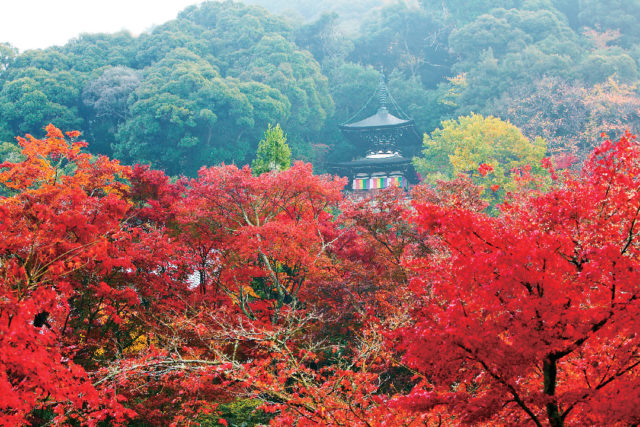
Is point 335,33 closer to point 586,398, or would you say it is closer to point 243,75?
point 243,75

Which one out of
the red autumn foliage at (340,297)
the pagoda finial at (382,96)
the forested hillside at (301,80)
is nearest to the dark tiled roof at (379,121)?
the pagoda finial at (382,96)

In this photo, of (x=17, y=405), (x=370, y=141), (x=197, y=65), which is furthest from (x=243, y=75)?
(x=17, y=405)

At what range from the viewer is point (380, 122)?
34031 mm

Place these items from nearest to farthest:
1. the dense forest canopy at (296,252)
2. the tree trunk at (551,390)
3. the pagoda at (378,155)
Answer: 1. the dense forest canopy at (296,252)
2. the tree trunk at (551,390)
3. the pagoda at (378,155)

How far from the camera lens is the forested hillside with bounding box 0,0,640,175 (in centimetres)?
2920

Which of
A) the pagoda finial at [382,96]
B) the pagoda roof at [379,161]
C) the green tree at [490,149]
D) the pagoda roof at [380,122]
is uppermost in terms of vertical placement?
the pagoda finial at [382,96]

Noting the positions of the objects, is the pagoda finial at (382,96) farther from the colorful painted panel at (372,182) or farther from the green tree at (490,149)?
the green tree at (490,149)

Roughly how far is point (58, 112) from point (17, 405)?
2812 cm

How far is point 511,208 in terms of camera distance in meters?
5.21

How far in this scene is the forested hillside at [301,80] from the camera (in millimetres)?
29203

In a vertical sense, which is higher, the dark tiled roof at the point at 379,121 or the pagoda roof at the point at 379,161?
the dark tiled roof at the point at 379,121

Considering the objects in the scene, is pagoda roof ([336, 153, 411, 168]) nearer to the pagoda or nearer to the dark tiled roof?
the pagoda

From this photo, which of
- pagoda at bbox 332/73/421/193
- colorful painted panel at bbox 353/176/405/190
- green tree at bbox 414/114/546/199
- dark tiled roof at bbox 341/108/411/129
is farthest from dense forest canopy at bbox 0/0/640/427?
colorful painted panel at bbox 353/176/405/190

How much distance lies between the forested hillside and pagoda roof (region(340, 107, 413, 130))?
318 centimetres
